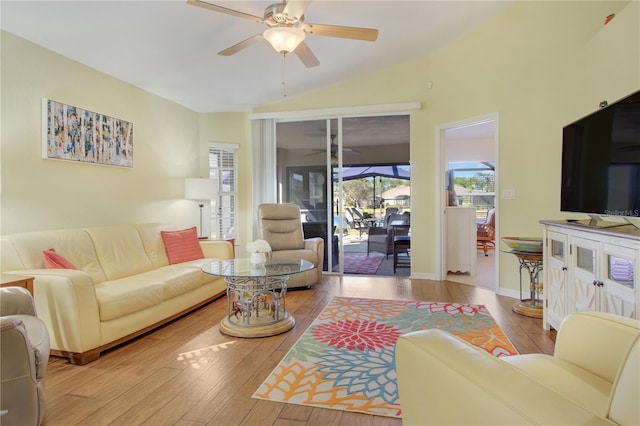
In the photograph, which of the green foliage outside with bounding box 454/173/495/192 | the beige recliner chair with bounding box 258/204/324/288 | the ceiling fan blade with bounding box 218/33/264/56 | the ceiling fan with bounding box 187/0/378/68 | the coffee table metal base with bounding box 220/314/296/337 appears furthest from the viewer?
the green foliage outside with bounding box 454/173/495/192

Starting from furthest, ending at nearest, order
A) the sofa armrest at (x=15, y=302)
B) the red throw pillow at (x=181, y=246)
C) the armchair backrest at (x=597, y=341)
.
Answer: the red throw pillow at (x=181, y=246) → the sofa armrest at (x=15, y=302) → the armchair backrest at (x=597, y=341)

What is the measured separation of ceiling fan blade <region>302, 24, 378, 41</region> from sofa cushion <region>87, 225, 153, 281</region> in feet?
8.72

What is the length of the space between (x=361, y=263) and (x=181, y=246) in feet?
9.91

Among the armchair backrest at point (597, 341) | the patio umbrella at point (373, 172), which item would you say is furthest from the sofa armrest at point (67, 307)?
the patio umbrella at point (373, 172)

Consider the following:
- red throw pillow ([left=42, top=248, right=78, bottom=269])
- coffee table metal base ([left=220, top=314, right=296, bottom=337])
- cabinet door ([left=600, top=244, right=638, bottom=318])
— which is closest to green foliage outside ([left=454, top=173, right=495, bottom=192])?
cabinet door ([left=600, top=244, right=638, bottom=318])

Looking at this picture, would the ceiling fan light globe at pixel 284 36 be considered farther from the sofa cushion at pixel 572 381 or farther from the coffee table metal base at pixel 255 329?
the sofa cushion at pixel 572 381

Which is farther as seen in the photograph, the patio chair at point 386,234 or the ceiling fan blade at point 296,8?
the patio chair at point 386,234

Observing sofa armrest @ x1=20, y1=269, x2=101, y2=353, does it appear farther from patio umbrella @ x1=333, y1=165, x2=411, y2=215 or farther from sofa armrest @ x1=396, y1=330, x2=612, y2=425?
patio umbrella @ x1=333, y1=165, x2=411, y2=215

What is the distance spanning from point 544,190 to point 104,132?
4.68 m

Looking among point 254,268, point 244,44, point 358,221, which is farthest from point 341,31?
point 358,221

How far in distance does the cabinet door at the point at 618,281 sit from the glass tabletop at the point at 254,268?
2.09 m

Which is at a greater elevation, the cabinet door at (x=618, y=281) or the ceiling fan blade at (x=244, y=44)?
the ceiling fan blade at (x=244, y=44)

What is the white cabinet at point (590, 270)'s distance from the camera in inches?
72.2

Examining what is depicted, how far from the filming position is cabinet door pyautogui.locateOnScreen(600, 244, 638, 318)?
1.80 m
